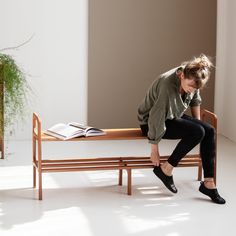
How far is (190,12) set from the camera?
6949 mm

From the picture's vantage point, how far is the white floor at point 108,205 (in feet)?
12.3

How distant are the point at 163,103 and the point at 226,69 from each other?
230 centimetres

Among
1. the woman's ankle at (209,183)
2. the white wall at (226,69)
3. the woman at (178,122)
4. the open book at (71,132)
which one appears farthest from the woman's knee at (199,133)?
the white wall at (226,69)

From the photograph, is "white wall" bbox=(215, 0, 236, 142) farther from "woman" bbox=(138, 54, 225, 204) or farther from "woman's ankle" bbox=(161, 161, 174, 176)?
"woman's ankle" bbox=(161, 161, 174, 176)

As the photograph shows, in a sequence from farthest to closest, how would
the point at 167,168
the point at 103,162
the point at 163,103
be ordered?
the point at 103,162 → the point at 167,168 → the point at 163,103

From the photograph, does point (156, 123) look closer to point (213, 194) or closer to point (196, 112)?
point (196, 112)

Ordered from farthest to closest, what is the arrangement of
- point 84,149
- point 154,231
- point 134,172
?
point 84,149, point 134,172, point 154,231

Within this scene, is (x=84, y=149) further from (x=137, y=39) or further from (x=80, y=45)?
(x=137, y=39)

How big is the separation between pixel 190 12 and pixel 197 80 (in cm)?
300

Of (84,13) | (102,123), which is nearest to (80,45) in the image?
(84,13)

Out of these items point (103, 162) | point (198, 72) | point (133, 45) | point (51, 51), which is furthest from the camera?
point (133, 45)

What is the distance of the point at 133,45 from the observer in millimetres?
6887

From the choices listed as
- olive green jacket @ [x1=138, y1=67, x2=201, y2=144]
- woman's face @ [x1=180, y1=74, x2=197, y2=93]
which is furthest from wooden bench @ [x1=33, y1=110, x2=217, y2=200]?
woman's face @ [x1=180, y1=74, x2=197, y2=93]

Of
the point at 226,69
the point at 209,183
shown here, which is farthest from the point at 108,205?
the point at 226,69
